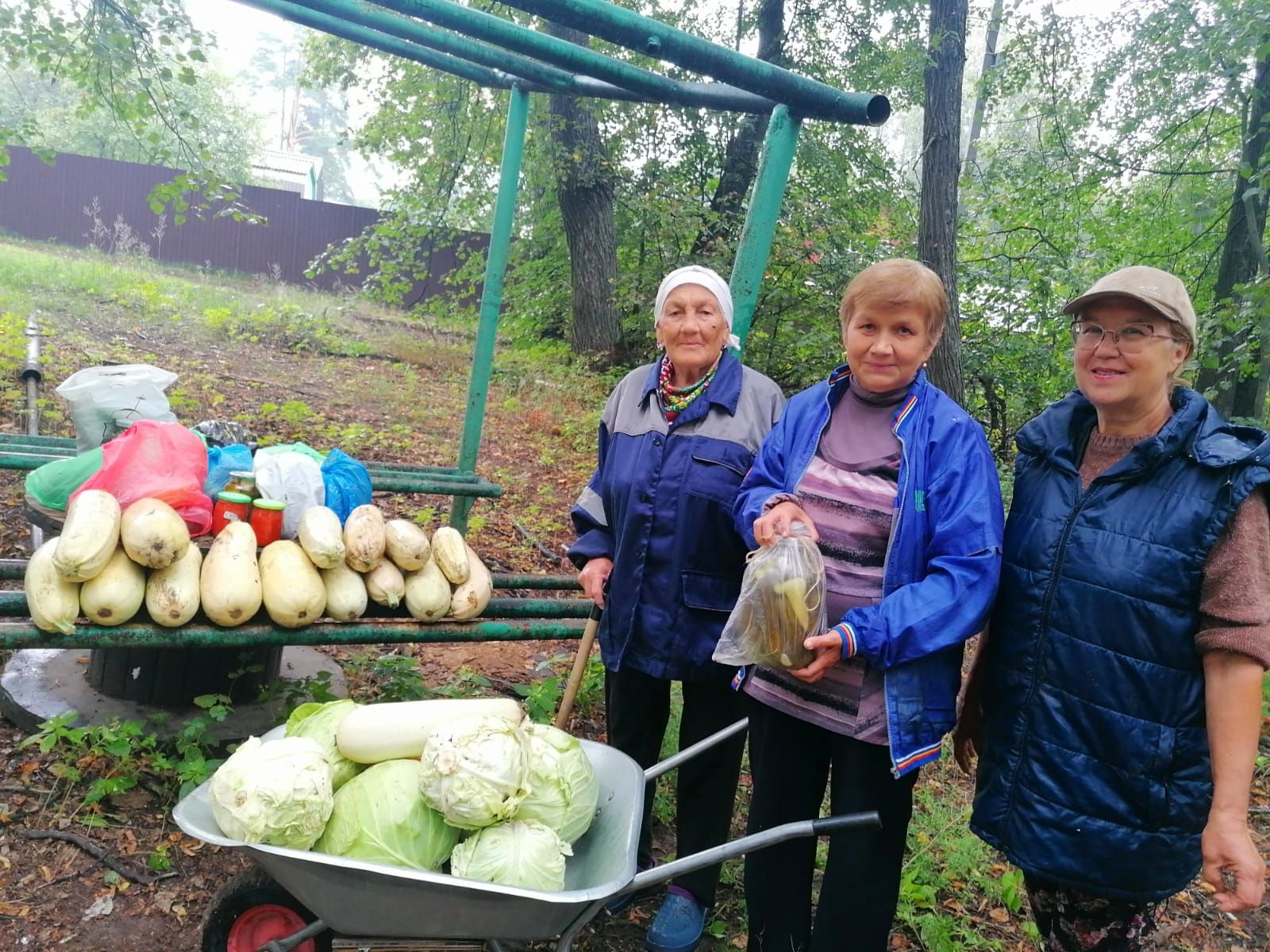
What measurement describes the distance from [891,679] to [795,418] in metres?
0.72

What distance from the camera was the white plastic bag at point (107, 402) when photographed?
3.74 m

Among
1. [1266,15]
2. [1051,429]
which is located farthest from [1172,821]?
[1266,15]

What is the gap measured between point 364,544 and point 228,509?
1.83 feet

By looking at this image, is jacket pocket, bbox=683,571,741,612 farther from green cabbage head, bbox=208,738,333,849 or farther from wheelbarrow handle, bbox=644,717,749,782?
green cabbage head, bbox=208,738,333,849

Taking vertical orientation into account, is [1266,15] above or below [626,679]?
above

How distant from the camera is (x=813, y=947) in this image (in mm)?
2104

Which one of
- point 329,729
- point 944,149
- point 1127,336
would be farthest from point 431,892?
point 944,149

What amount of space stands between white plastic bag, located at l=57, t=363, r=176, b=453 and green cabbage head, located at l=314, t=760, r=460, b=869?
8.17ft

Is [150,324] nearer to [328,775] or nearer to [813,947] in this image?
[328,775]

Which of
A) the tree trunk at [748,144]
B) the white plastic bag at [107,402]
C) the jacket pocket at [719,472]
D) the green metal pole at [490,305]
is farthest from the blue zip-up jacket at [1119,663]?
the tree trunk at [748,144]

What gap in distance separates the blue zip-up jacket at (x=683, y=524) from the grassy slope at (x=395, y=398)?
107 cm

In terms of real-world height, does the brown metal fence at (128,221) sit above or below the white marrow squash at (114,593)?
above

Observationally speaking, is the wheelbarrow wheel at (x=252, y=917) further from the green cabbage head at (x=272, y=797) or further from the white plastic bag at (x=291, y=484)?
the white plastic bag at (x=291, y=484)

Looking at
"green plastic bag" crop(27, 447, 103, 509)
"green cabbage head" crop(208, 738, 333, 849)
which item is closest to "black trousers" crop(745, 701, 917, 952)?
"green cabbage head" crop(208, 738, 333, 849)
